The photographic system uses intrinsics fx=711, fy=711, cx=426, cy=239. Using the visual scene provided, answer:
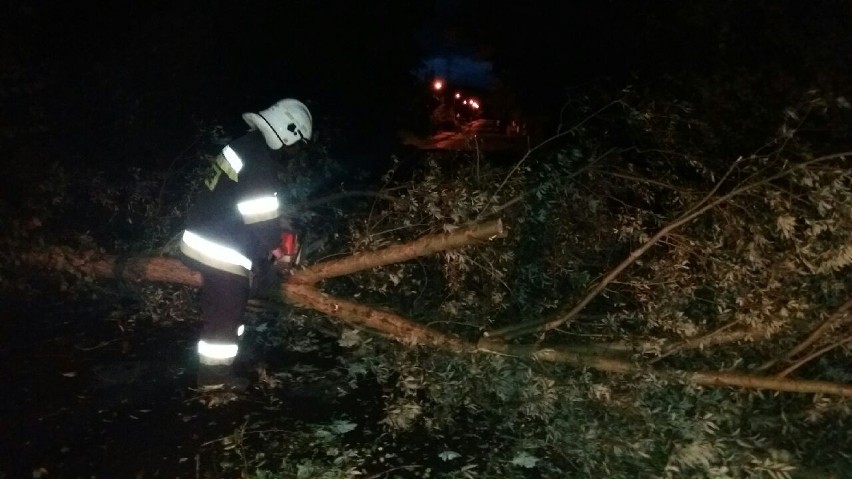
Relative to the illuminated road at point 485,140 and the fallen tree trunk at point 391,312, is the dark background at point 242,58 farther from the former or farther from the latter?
the illuminated road at point 485,140

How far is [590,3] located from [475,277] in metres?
5.83

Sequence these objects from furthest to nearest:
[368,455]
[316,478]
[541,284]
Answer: [541,284]
[368,455]
[316,478]

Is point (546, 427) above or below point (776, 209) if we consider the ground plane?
below

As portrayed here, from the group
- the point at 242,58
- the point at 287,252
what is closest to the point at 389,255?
the point at 287,252

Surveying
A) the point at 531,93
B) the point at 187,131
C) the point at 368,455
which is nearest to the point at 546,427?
the point at 368,455

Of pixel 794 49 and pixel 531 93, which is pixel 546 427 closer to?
pixel 794 49

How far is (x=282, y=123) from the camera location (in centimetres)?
348

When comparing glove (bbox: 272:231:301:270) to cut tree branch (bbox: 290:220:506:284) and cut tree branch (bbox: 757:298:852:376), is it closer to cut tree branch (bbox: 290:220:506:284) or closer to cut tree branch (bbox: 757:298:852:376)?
cut tree branch (bbox: 290:220:506:284)

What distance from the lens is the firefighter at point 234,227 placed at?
11.0ft

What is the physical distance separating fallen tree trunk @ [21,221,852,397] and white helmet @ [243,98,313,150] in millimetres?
881

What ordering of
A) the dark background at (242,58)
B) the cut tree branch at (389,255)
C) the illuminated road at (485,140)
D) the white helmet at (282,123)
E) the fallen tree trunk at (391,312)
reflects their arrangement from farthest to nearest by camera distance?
the illuminated road at (485,140), the dark background at (242,58), the cut tree branch at (389,255), the fallen tree trunk at (391,312), the white helmet at (282,123)

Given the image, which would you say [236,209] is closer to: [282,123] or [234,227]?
[234,227]

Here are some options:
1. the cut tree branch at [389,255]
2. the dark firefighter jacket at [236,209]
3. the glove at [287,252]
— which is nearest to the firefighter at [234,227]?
the dark firefighter jacket at [236,209]

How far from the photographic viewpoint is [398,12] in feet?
35.7
